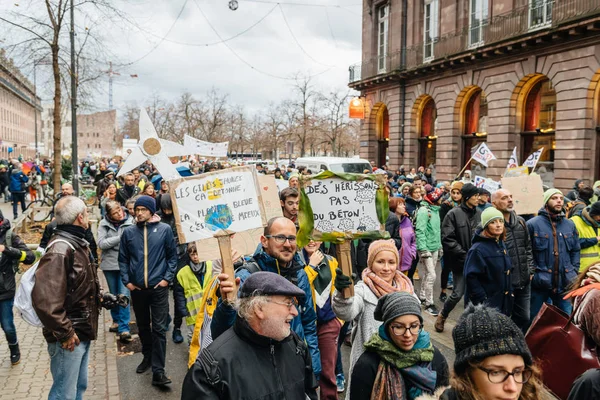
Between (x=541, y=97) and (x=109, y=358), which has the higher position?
(x=541, y=97)

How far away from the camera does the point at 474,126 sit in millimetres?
25609

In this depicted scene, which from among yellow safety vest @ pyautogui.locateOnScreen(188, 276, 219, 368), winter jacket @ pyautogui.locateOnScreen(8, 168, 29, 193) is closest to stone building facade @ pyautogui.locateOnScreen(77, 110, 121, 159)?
winter jacket @ pyautogui.locateOnScreen(8, 168, 29, 193)

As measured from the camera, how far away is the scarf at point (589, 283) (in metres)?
3.19

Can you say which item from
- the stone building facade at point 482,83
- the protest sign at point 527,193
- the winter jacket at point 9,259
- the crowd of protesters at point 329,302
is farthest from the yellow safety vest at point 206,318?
the stone building facade at point 482,83

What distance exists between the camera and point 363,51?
33.4 metres

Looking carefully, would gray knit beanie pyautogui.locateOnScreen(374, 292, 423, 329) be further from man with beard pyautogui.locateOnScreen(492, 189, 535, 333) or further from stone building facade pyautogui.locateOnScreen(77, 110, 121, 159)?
stone building facade pyautogui.locateOnScreen(77, 110, 121, 159)

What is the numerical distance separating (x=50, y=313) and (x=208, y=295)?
119 centimetres

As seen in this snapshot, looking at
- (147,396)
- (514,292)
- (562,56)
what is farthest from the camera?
(562,56)

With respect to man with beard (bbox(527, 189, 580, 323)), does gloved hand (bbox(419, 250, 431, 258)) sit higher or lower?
lower

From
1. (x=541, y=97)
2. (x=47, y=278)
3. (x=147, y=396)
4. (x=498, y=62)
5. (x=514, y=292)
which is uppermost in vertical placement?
(x=498, y=62)

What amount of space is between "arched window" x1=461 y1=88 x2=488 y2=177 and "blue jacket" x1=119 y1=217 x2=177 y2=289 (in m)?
20.6

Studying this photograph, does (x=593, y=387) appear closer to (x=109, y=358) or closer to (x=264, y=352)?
(x=264, y=352)

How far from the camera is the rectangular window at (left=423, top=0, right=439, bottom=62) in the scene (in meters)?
27.1

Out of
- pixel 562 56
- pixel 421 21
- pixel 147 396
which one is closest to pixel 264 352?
pixel 147 396
